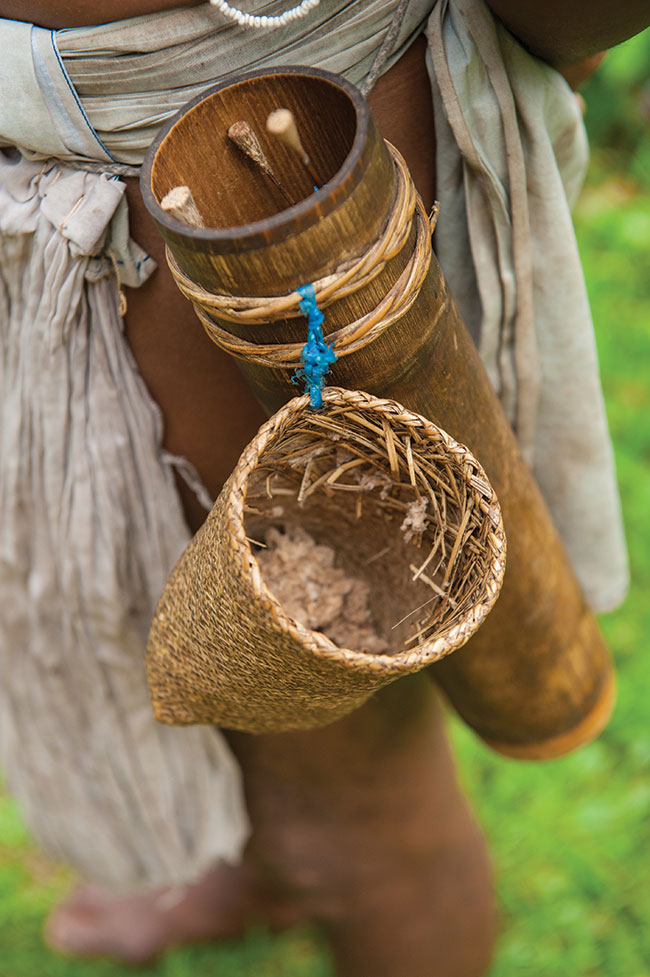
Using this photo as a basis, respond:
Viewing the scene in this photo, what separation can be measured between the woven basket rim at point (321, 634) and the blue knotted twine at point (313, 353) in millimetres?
11

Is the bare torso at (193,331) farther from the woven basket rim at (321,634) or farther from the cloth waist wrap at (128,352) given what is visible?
the woven basket rim at (321,634)

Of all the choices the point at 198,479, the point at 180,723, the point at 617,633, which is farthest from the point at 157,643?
the point at 617,633

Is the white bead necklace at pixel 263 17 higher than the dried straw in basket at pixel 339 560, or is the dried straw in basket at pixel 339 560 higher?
the white bead necklace at pixel 263 17

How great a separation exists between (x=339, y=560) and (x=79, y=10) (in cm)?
57

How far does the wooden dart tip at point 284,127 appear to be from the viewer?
718 mm

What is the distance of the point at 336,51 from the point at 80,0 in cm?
21

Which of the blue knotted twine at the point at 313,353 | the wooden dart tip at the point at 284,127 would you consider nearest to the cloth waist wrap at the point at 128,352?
the wooden dart tip at the point at 284,127

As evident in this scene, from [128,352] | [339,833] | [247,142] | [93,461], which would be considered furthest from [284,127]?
[339,833]

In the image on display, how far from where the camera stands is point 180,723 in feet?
A: 3.07

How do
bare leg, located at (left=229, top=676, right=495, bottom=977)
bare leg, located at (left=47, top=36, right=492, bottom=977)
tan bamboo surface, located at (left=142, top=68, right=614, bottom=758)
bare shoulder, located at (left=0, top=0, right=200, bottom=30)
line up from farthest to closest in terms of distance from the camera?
bare leg, located at (left=229, top=676, right=495, bottom=977)
bare leg, located at (left=47, top=36, right=492, bottom=977)
bare shoulder, located at (left=0, top=0, right=200, bottom=30)
tan bamboo surface, located at (left=142, top=68, right=614, bottom=758)

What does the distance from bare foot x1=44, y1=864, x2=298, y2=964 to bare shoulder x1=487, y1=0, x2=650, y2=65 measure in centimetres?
136

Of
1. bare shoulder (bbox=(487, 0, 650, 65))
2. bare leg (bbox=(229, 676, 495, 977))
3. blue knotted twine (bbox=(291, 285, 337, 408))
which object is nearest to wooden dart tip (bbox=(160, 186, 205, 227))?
blue knotted twine (bbox=(291, 285, 337, 408))

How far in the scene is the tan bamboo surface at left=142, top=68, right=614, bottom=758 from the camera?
681 millimetres

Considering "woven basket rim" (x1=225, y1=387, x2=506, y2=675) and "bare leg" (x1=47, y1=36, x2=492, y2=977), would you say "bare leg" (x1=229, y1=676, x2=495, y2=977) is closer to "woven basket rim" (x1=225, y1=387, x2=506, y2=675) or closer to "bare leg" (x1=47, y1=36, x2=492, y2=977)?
"bare leg" (x1=47, y1=36, x2=492, y2=977)
